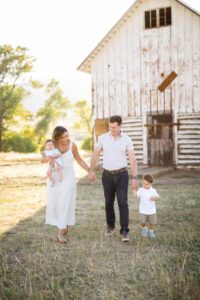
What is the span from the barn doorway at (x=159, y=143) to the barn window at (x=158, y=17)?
4190 millimetres

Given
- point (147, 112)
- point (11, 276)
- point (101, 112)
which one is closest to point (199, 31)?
point (147, 112)

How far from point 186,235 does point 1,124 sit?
100 feet

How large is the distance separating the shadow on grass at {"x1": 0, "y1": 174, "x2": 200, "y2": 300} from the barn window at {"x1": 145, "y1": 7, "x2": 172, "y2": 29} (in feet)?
40.8

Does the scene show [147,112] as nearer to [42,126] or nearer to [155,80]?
[155,80]

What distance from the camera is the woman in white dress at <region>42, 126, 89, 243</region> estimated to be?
6.75 meters

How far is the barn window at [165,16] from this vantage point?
18.8 meters

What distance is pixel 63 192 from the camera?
6.79 m

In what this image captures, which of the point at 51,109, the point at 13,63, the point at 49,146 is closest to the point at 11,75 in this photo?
the point at 13,63

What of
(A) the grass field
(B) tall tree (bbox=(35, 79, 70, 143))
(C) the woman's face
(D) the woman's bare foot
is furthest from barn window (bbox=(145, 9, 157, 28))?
(B) tall tree (bbox=(35, 79, 70, 143))

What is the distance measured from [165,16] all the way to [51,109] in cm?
3361

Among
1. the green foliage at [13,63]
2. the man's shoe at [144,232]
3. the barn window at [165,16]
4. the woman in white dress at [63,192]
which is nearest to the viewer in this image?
the woman in white dress at [63,192]

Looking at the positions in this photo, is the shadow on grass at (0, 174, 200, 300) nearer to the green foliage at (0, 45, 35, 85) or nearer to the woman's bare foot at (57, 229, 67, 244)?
the woman's bare foot at (57, 229, 67, 244)

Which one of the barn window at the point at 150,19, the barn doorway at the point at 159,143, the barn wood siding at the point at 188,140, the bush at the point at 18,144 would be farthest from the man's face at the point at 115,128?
the bush at the point at 18,144

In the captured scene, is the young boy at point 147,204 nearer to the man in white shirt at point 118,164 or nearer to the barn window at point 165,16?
the man in white shirt at point 118,164
